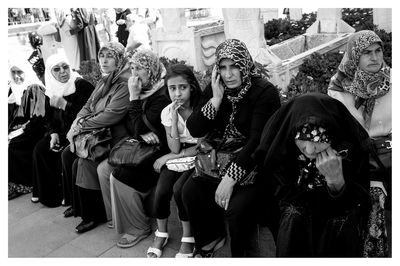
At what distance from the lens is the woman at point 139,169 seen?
3584mm

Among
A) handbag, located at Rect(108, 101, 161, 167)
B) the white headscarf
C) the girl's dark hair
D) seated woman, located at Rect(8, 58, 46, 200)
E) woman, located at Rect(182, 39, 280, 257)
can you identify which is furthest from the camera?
the white headscarf

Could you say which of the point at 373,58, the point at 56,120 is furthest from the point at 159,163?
the point at 373,58

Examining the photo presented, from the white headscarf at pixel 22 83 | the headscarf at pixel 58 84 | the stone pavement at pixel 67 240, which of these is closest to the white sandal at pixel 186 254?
the stone pavement at pixel 67 240

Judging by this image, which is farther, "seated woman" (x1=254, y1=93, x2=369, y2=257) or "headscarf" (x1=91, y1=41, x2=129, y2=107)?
"headscarf" (x1=91, y1=41, x2=129, y2=107)

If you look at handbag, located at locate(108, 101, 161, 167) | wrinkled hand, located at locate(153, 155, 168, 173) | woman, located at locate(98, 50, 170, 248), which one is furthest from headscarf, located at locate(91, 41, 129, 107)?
wrinkled hand, located at locate(153, 155, 168, 173)

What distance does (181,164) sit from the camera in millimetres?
3273

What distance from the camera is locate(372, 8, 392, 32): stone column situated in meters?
7.35

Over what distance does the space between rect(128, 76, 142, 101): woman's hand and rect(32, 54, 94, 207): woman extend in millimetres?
923

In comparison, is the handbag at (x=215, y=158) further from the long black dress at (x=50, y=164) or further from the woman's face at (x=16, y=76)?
the woman's face at (x=16, y=76)

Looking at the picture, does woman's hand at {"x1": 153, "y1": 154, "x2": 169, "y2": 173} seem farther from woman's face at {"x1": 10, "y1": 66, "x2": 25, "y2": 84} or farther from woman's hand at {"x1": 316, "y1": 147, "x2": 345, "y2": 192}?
woman's face at {"x1": 10, "y1": 66, "x2": 25, "y2": 84}

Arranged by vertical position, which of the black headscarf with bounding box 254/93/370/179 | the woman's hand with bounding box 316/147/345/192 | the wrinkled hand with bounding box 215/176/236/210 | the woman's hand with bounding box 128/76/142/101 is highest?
the woman's hand with bounding box 128/76/142/101

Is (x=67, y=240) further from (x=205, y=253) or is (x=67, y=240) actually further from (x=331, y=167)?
(x=331, y=167)

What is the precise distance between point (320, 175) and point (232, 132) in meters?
0.77

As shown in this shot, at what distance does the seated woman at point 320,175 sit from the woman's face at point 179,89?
94cm
